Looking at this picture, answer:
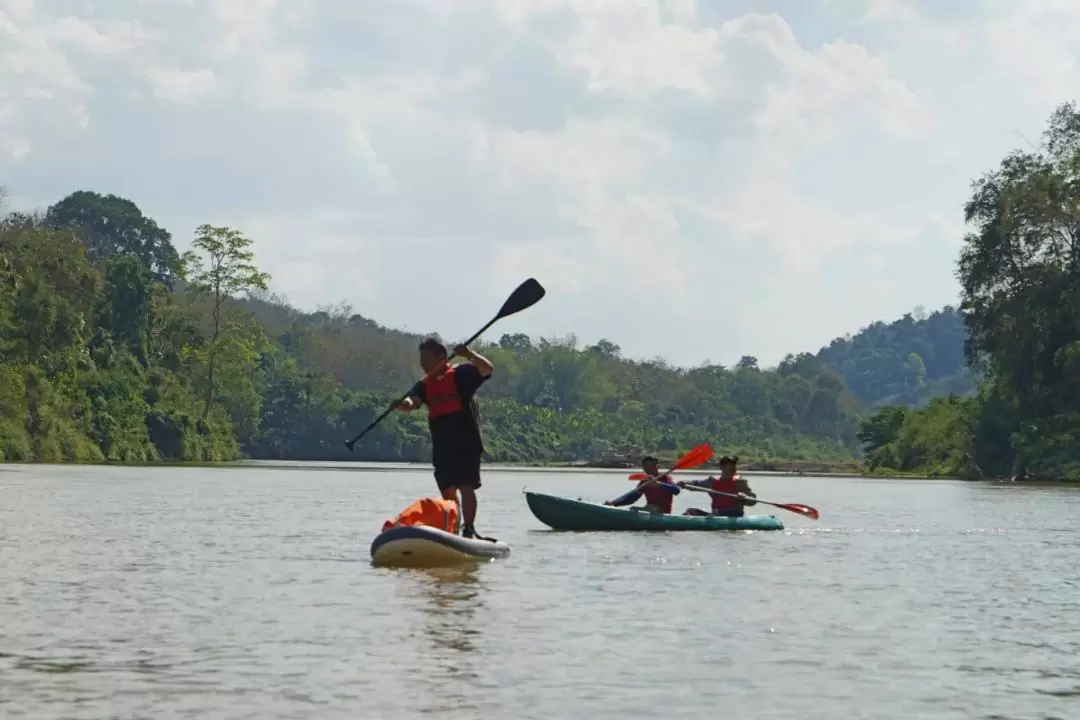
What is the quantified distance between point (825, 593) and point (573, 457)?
10072 cm

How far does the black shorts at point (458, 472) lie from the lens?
51.9 feet

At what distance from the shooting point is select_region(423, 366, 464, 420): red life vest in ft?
51.2

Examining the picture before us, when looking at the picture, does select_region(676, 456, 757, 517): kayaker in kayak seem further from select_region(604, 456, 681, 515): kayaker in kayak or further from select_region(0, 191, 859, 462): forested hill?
select_region(0, 191, 859, 462): forested hill

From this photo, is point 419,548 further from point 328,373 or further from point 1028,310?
point 328,373

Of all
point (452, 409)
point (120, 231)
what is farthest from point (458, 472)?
point (120, 231)

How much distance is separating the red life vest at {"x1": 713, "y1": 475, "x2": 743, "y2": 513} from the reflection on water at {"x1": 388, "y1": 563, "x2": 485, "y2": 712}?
829cm

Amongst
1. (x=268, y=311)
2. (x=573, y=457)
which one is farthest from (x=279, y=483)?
(x=268, y=311)

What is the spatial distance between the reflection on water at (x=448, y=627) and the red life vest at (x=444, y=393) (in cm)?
142

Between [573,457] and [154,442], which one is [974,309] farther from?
[573,457]

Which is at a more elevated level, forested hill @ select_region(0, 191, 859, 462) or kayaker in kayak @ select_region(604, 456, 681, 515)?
forested hill @ select_region(0, 191, 859, 462)

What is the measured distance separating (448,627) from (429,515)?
15.9 ft

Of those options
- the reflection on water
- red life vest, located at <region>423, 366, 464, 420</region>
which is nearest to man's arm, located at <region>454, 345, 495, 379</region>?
red life vest, located at <region>423, 366, 464, 420</region>

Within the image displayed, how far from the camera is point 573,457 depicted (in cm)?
11438

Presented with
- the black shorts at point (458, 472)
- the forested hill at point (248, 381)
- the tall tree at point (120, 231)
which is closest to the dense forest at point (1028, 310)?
the forested hill at point (248, 381)
